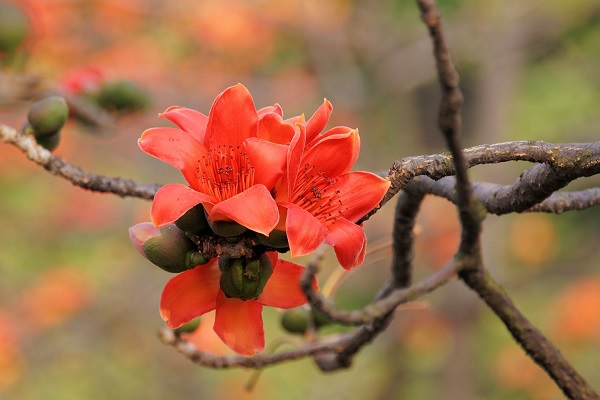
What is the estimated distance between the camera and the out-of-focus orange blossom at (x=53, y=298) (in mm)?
4238

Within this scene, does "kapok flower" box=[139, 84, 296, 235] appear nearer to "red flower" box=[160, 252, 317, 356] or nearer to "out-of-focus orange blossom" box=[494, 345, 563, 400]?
"red flower" box=[160, 252, 317, 356]

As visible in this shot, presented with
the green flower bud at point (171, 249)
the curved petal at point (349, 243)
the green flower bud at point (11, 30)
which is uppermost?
the green flower bud at point (11, 30)

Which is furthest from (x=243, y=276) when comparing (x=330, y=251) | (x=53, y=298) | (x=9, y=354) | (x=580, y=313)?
(x=580, y=313)

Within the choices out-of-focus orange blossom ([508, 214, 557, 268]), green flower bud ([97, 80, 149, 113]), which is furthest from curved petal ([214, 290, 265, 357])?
out-of-focus orange blossom ([508, 214, 557, 268])

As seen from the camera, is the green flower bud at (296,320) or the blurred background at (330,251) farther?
the blurred background at (330,251)

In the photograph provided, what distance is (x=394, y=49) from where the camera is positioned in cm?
434

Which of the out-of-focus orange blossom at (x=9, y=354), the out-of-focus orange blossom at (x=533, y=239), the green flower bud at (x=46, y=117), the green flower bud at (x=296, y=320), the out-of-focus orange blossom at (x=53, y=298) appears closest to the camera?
the green flower bud at (x=46, y=117)

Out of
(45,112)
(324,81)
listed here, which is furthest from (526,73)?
(45,112)

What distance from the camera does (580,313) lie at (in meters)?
4.54

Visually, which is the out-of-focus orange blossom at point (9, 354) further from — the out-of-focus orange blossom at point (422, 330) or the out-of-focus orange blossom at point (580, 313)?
the out-of-focus orange blossom at point (580, 313)

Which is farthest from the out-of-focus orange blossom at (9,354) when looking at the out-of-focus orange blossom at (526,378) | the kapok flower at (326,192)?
the kapok flower at (326,192)

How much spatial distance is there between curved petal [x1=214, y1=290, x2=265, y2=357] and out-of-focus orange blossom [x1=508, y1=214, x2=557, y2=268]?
4340mm

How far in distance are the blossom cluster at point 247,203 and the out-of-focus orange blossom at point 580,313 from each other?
4038 millimetres

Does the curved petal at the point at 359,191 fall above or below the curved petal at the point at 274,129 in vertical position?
below
